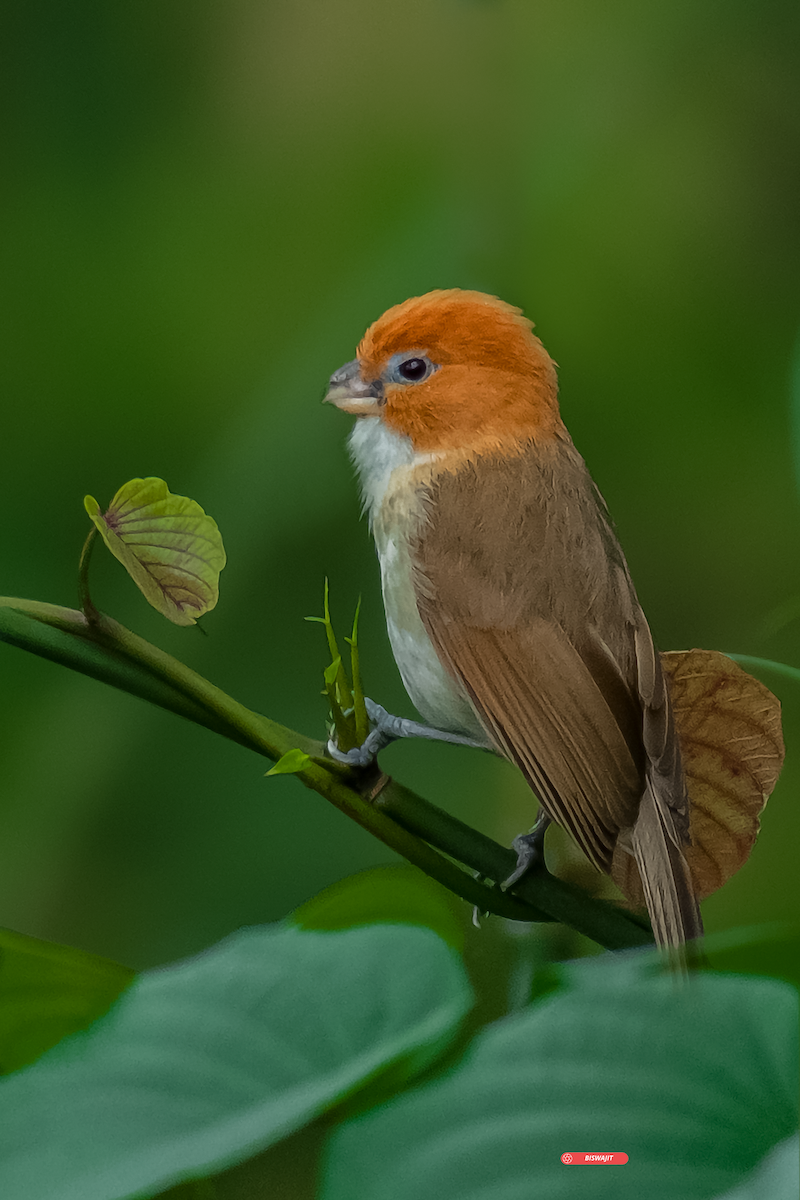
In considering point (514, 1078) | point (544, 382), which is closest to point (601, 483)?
A: point (544, 382)

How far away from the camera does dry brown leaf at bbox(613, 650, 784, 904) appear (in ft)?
3.50

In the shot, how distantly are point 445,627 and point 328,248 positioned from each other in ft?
1.45

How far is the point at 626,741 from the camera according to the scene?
100cm

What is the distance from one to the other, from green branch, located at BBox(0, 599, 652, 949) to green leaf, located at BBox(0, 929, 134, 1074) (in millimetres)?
310

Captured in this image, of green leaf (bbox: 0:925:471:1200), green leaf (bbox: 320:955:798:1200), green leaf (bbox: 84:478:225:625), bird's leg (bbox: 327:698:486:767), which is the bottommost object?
green leaf (bbox: 320:955:798:1200)

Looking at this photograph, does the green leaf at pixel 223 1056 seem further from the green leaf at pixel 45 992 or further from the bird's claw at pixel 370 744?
the bird's claw at pixel 370 744

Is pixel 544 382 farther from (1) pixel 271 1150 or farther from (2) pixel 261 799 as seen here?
(1) pixel 271 1150

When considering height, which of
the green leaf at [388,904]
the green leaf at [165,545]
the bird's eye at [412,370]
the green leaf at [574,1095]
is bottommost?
the green leaf at [574,1095]

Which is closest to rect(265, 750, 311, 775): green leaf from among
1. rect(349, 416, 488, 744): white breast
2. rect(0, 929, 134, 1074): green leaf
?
rect(349, 416, 488, 744): white breast

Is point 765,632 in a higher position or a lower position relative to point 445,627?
lower

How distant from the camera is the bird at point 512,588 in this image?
0.98 metres

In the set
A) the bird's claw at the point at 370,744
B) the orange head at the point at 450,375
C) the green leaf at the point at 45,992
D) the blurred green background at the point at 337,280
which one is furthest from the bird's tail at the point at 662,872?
the green leaf at the point at 45,992

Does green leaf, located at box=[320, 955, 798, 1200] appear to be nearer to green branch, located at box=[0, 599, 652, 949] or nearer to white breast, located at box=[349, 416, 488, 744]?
green branch, located at box=[0, 599, 652, 949]

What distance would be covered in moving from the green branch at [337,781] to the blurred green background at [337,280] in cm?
13
